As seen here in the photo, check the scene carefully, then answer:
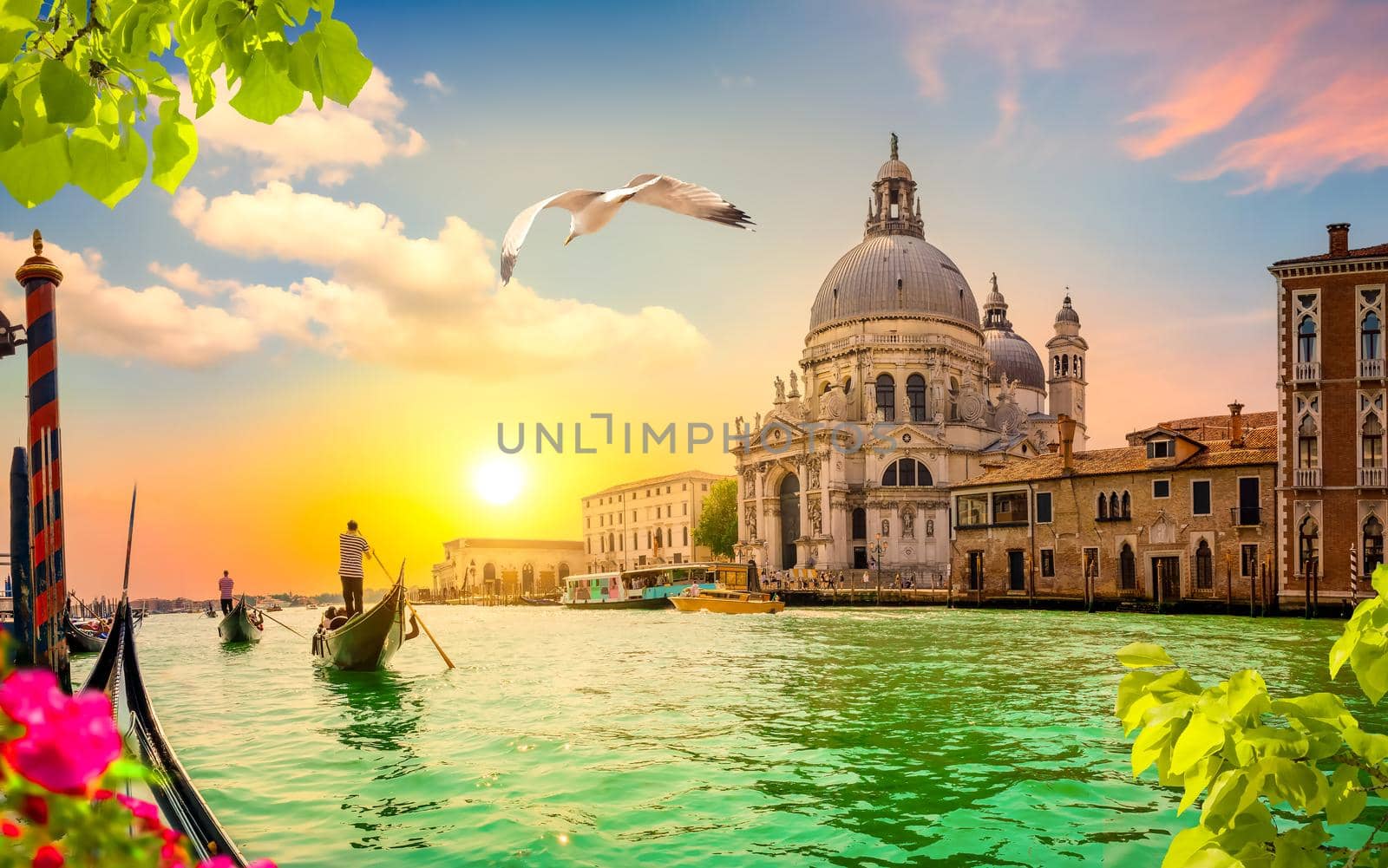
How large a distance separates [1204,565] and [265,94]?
2536 cm

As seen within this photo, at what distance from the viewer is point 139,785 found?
3.30m

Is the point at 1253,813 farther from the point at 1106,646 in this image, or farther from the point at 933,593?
Answer: the point at 933,593

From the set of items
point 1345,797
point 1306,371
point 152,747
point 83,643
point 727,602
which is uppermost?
point 1306,371

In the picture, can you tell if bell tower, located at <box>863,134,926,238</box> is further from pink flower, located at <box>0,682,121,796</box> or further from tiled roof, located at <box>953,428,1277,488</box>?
pink flower, located at <box>0,682,121,796</box>

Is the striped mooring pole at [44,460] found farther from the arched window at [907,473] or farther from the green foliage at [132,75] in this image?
the arched window at [907,473]

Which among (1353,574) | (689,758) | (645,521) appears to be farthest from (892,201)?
(689,758)

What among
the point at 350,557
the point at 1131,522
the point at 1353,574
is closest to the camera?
the point at 350,557

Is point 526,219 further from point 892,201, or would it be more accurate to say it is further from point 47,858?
point 892,201

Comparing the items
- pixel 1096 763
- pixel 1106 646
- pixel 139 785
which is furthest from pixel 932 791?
pixel 1106 646

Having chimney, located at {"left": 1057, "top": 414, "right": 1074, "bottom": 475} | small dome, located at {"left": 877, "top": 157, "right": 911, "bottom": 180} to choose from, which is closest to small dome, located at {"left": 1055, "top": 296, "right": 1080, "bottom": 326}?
small dome, located at {"left": 877, "top": 157, "right": 911, "bottom": 180}

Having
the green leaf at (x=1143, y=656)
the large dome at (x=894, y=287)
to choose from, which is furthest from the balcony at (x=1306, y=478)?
the large dome at (x=894, y=287)

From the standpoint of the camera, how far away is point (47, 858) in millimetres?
887

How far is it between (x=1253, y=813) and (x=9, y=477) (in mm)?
8304

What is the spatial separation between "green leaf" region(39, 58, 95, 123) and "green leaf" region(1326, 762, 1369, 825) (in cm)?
247
